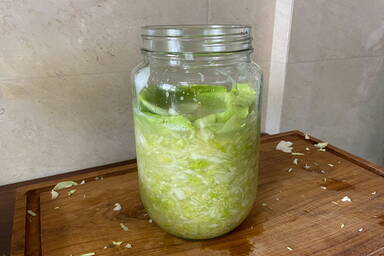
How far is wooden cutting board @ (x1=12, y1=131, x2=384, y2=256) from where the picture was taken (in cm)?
47

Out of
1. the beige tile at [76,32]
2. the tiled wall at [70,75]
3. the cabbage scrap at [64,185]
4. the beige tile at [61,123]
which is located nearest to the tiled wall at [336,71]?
the tiled wall at [70,75]

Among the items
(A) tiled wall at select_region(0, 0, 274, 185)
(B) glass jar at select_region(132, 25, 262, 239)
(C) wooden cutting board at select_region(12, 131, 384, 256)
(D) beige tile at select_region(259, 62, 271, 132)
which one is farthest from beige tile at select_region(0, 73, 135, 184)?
(D) beige tile at select_region(259, 62, 271, 132)

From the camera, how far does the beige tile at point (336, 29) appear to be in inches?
34.7

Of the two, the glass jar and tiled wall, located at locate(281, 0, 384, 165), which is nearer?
the glass jar

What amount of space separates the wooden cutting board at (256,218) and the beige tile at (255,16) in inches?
14.0

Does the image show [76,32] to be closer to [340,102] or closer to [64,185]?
[64,185]

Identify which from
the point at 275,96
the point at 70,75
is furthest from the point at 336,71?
the point at 70,75

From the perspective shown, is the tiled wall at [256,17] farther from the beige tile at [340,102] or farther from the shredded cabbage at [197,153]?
→ the shredded cabbage at [197,153]

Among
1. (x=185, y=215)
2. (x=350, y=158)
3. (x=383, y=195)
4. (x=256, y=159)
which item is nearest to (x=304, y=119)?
(x=350, y=158)

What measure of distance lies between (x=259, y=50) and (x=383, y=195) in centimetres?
48

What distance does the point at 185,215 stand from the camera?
0.45 m

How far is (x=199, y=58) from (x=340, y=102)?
0.83 metres

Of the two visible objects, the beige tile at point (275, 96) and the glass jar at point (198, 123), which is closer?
the glass jar at point (198, 123)

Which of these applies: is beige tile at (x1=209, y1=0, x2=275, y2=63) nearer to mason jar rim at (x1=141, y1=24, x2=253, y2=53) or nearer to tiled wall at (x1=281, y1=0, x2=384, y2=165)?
tiled wall at (x1=281, y1=0, x2=384, y2=165)
